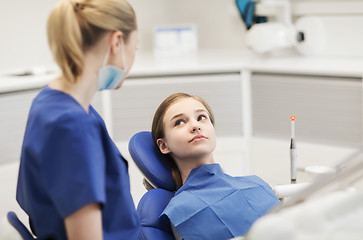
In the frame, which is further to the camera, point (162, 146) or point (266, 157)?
point (266, 157)

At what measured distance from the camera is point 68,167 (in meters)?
1.20

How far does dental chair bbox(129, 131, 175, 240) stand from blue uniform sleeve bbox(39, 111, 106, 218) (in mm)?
500

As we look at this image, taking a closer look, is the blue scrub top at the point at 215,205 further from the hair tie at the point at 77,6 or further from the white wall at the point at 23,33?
the white wall at the point at 23,33

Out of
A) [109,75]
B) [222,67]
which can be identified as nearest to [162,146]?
[109,75]

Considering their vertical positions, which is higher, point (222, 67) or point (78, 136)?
→ point (78, 136)

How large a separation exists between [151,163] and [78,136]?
661 millimetres

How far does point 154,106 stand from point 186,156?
1.11 m

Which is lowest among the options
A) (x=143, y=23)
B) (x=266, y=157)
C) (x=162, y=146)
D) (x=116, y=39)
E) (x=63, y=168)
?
(x=266, y=157)

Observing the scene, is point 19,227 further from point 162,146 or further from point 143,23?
point 143,23

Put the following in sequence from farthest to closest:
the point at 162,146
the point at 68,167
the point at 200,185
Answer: the point at 162,146 < the point at 200,185 < the point at 68,167

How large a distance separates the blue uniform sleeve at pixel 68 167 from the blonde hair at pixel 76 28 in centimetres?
13

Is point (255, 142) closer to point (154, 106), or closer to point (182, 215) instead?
point (154, 106)

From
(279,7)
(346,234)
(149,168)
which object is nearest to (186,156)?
(149,168)

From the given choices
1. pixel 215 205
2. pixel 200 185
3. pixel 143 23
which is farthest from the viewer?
pixel 143 23
